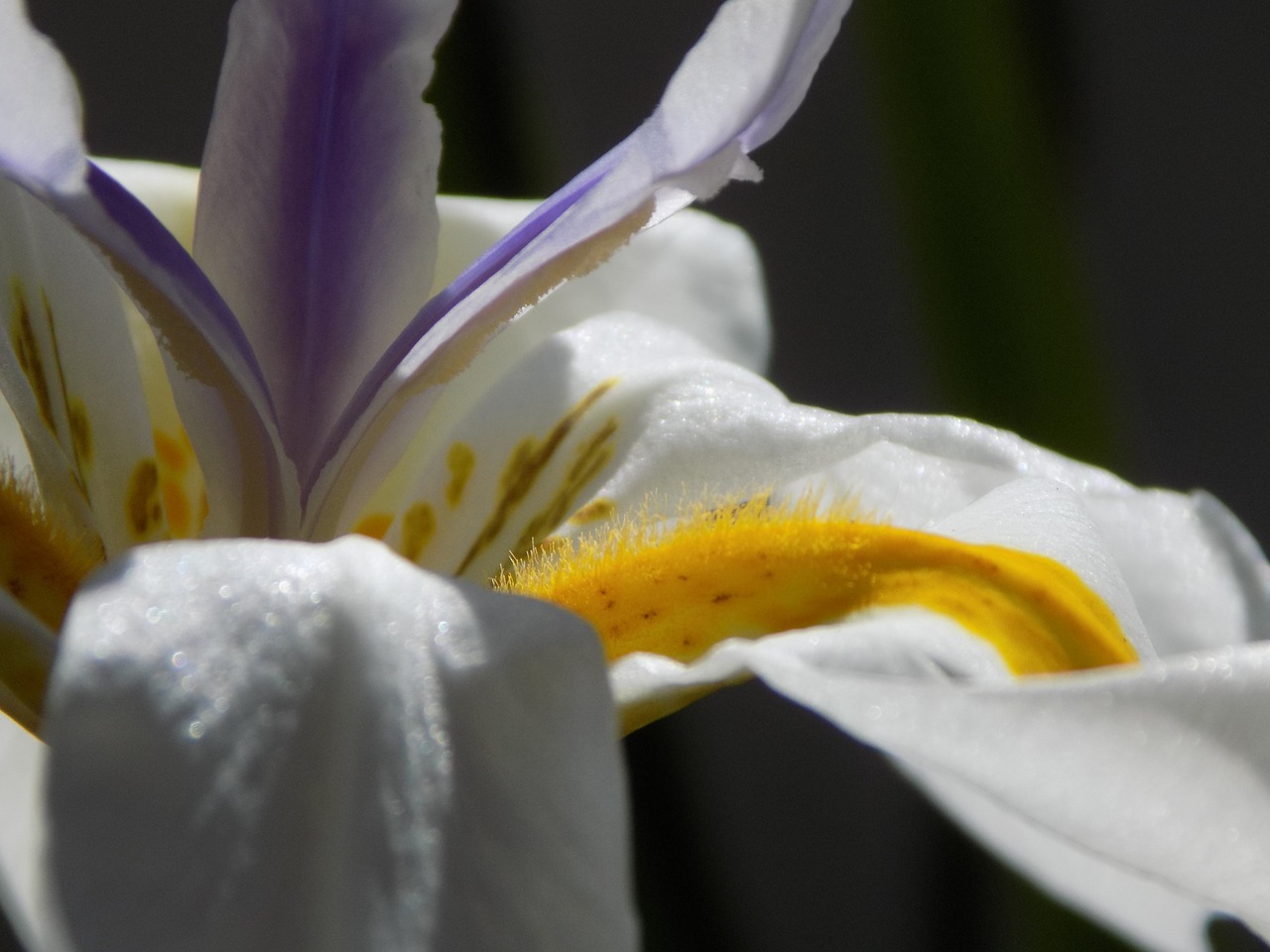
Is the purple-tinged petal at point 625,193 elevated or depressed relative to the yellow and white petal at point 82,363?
elevated

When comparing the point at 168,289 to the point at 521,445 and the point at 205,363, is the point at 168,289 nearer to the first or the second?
the point at 205,363

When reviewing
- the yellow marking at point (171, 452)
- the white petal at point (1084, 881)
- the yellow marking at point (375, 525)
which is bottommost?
the white petal at point (1084, 881)

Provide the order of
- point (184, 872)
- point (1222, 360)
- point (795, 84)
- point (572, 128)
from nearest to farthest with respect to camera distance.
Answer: point (184, 872)
point (795, 84)
point (572, 128)
point (1222, 360)

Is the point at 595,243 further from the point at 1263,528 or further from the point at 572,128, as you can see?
the point at 1263,528

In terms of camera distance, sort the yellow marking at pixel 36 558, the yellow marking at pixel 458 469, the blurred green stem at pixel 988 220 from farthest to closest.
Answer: the blurred green stem at pixel 988 220 < the yellow marking at pixel 458 469 < the yellow marking at pixel 36 558

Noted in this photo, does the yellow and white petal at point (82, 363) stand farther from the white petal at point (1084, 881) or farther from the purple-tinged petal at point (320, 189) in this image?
the white petal at point (1084, 881)

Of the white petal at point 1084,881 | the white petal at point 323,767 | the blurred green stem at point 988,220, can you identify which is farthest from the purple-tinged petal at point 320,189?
the blurred green stem at point 988,220

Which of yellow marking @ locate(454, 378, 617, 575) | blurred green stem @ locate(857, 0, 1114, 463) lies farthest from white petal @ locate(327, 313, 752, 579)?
blurred green stem @ locate(857, 0, 1114, 463)

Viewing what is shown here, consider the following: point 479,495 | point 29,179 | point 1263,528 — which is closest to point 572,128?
point 1263,528
